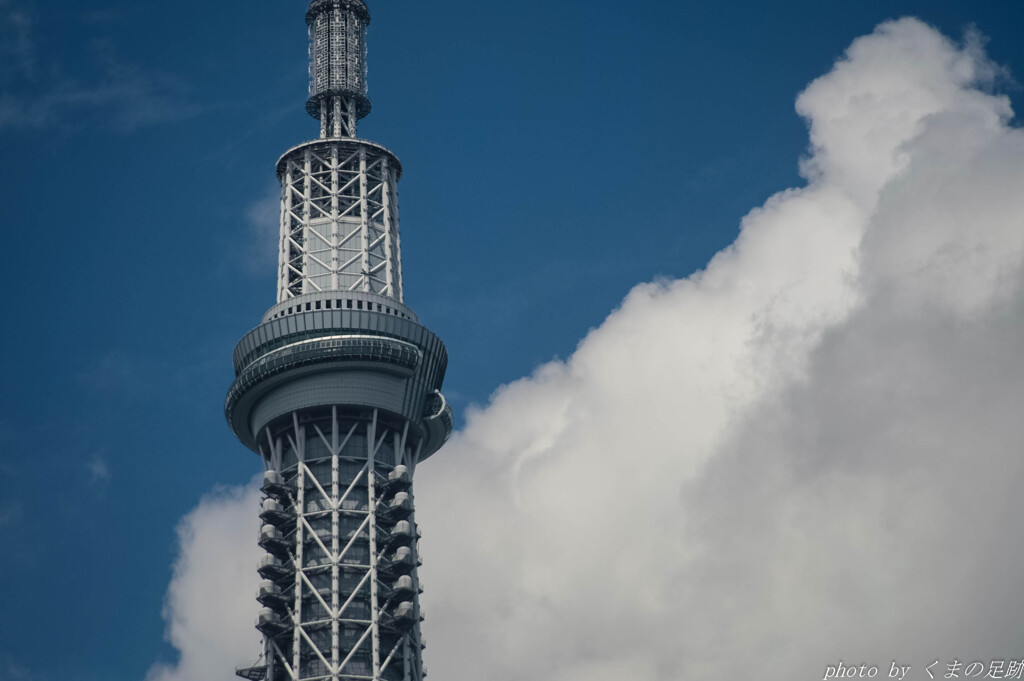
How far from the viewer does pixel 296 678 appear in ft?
649

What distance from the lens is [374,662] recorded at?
19875cm

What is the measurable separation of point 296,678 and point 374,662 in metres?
9.36
